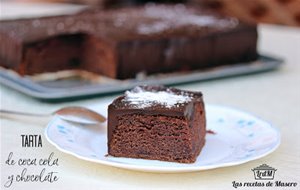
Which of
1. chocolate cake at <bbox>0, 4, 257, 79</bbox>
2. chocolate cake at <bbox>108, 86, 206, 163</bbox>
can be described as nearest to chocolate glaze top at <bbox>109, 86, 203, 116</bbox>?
chocolate cake at <bbox>108, 86, 206, 163</bbox>

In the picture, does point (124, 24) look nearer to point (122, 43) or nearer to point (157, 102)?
point (122, 43)

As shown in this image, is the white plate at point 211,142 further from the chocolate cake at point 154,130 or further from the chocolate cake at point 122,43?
the chocolate cake at point 122,43

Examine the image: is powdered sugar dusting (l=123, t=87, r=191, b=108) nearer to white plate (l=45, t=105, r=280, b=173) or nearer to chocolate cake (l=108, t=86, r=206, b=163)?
chocolate cake (l=108, t=86, r=206, b=163)

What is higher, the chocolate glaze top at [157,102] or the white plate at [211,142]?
the chocolate glaze top at [157,102]

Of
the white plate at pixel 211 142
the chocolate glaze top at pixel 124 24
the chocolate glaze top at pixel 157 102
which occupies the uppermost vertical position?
the chocolate glaze top at pixel 157 102

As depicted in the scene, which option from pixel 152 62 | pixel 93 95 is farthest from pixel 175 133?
pixel 152 62

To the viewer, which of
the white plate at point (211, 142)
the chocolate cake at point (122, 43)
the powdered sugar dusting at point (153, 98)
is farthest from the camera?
the chocolate cake at point (122, 43)

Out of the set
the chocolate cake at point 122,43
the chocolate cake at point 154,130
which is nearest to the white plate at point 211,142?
the chocolate cake at point 154,130

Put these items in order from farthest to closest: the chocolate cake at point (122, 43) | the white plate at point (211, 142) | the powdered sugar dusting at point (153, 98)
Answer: the chocolate cake at point (122, 43) → the powdered sugar dusting at point (153, 98) → the white plate at point (211, 142)
